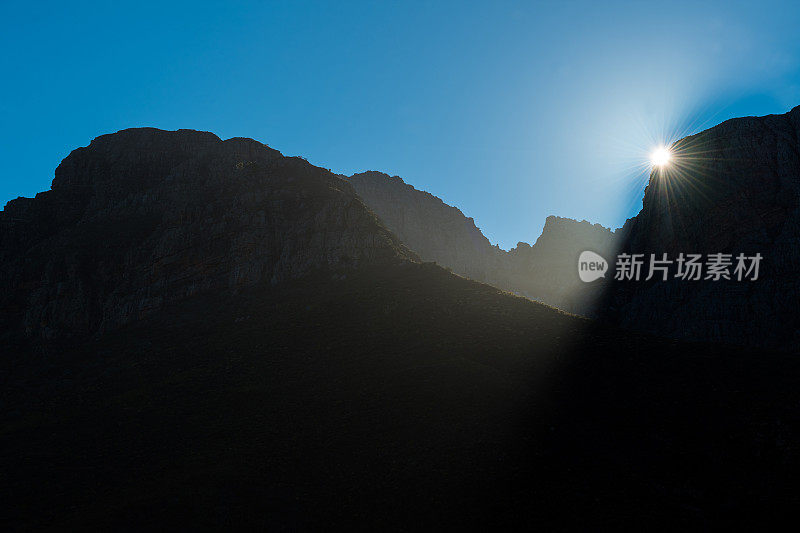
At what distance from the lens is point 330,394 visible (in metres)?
37.7

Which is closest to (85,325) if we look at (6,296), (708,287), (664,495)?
(6,296)

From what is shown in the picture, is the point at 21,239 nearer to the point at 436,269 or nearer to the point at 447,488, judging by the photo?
the point at 436,269

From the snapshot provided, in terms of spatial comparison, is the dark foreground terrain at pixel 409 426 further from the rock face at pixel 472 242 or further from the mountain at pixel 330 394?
the rock face at pixel 472 242

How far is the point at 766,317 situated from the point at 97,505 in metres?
85.4

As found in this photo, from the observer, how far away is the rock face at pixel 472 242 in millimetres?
138875

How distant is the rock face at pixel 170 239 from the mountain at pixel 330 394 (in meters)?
0.39

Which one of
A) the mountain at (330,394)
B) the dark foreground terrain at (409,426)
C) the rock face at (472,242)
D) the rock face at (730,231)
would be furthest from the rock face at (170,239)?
the rock face at (472,242)

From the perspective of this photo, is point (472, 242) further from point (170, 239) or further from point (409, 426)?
point (409, 426)

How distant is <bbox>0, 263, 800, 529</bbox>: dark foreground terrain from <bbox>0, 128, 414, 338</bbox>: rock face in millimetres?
11373

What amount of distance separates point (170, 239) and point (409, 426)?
52.6 metres

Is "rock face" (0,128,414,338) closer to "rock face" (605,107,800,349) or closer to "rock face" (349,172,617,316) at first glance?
"rock face" (605,107,800,349)

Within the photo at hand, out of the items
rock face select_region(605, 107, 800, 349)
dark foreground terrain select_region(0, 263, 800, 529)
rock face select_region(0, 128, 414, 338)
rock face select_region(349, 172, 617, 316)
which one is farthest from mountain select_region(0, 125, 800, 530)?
rock face select_region(349, 172, 617, 316)

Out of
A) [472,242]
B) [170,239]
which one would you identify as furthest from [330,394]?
[472,242]

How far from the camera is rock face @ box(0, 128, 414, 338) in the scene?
204 ft
